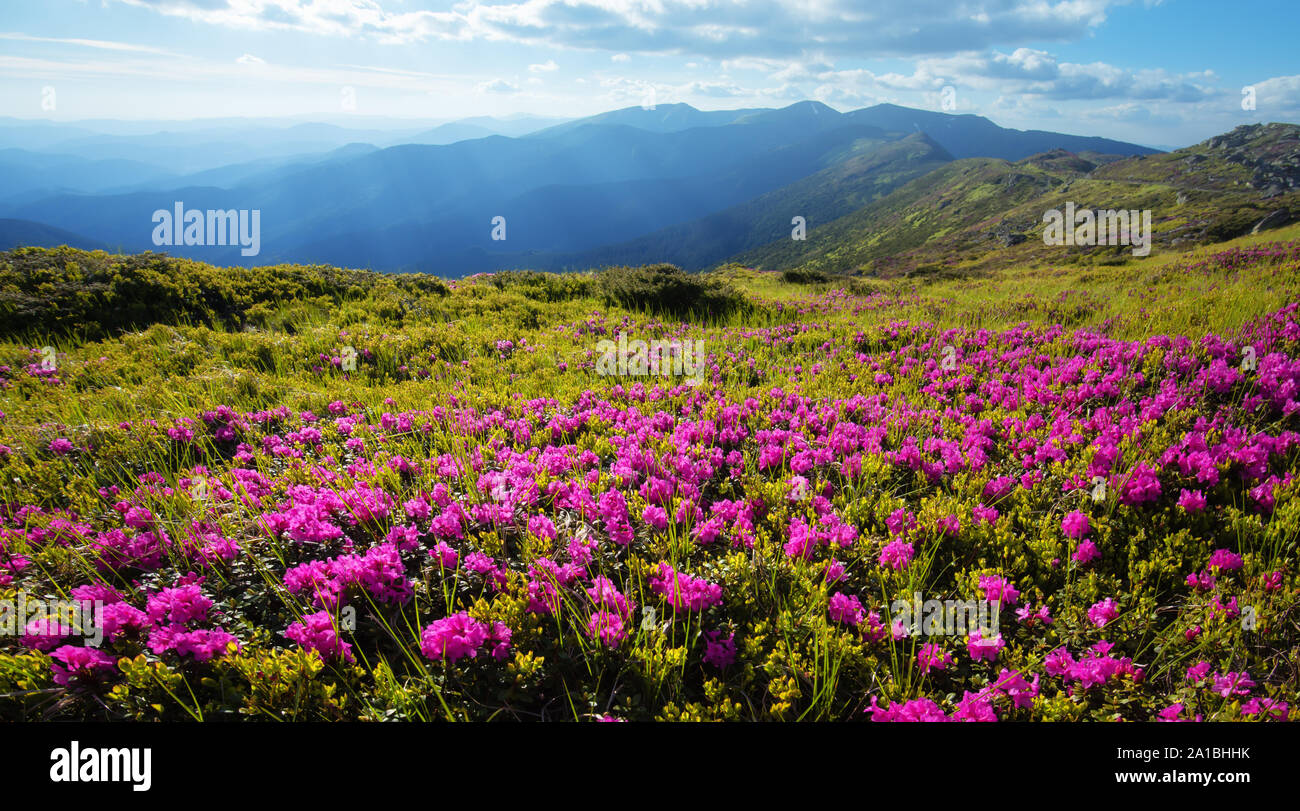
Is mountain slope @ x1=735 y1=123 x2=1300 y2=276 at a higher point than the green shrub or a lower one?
higher

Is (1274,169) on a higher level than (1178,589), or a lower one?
higher

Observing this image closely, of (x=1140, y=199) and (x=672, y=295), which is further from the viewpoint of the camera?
(x=1140, y=199)

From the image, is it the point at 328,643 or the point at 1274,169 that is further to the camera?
the point at 1274,169

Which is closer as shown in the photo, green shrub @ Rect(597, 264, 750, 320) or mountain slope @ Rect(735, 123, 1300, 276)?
green shrub @ Rect(597, 264, 750, 320)

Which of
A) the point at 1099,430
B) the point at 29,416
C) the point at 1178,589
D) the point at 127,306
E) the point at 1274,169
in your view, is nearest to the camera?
the point at 1178,589

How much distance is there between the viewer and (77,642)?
3303mm

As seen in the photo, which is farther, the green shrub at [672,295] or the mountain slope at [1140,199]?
the mountain slope at [1140,199]

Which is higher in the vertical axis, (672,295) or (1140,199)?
(1140,199)

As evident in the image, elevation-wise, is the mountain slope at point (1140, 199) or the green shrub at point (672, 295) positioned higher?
the mountain slope at point (1140, 199)

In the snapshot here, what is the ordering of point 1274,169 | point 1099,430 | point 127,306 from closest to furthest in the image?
point 1099,430 → point 127,306 → point 1274,169

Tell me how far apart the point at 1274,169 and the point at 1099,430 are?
224m
